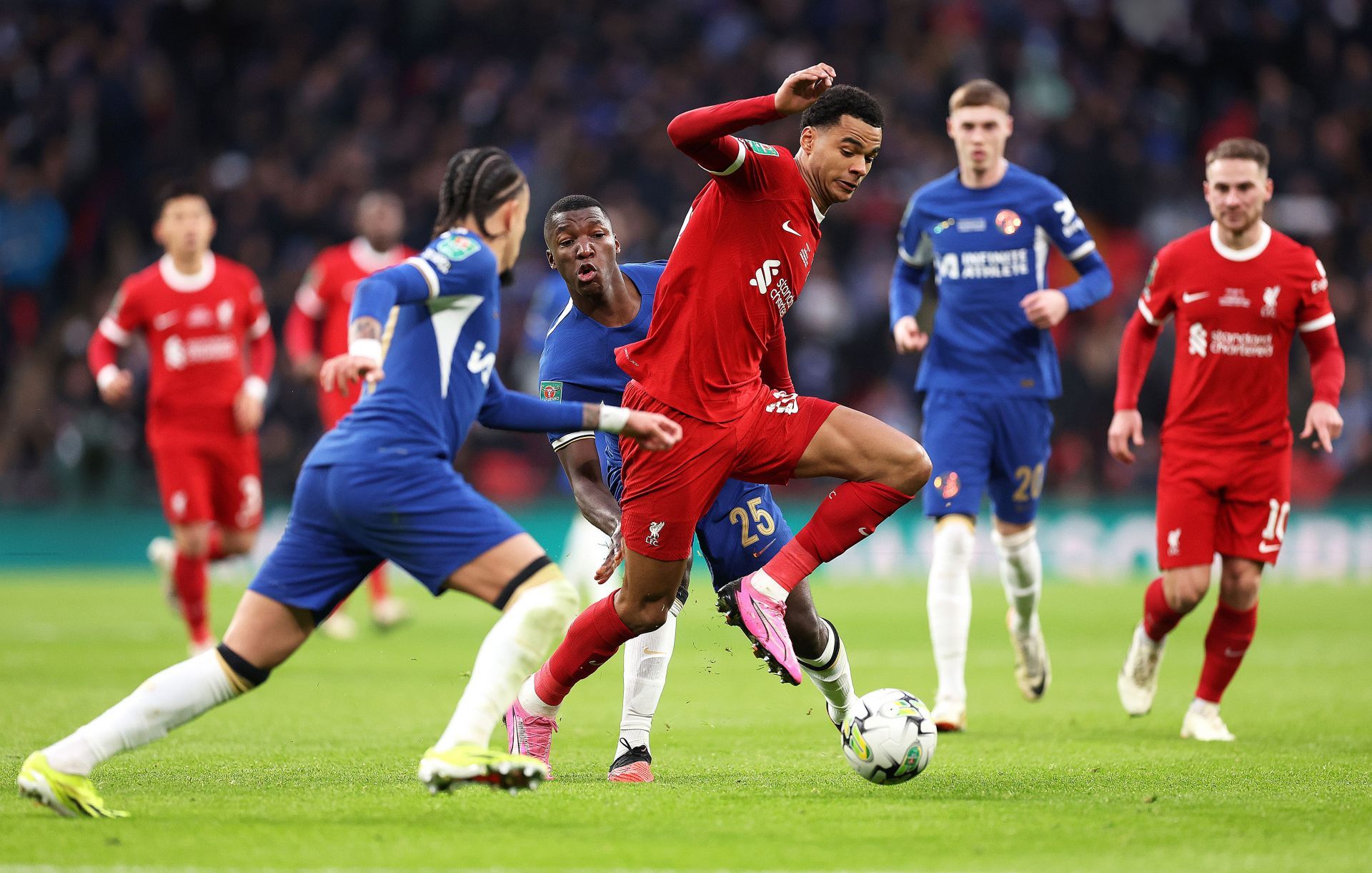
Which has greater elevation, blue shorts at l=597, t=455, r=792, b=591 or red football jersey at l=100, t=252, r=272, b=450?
red football jersey at l=100, t=252, r=272, b=450

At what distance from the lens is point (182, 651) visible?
36.6 feet

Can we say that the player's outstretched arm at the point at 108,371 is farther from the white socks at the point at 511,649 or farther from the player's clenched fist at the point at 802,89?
the player's clenched fist at the point at 802,89

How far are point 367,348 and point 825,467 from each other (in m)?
1.89

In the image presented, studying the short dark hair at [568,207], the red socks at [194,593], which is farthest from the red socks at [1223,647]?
the red socks at [194,593]

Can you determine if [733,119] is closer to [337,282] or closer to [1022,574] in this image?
[1022,574]

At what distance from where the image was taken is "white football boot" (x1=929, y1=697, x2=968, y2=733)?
7582 mm

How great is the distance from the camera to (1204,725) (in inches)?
289

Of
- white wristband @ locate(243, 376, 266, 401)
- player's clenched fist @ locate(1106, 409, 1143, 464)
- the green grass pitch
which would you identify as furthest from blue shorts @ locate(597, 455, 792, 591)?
white wristband @ locate(243, 376, 266, 401)

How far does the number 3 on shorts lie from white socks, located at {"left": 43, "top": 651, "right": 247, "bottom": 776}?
2108mm

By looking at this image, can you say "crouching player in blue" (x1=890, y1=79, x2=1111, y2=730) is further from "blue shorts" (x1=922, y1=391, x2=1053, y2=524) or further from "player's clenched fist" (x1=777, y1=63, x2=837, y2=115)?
"player's clenched fist" (x1=777, y1=63, x2=837, y2=115)

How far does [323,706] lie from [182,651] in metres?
3.04

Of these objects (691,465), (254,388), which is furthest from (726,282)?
(254,388)

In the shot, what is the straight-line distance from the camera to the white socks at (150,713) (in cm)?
491

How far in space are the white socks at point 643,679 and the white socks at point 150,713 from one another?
5.49 feet
